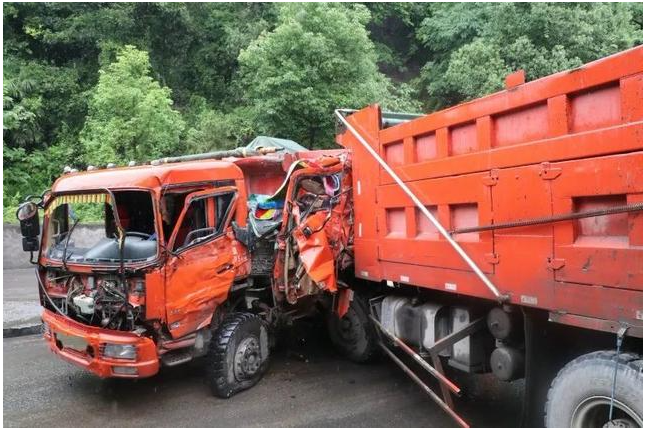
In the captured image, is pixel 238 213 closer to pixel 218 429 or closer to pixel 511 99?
pixel 218 429

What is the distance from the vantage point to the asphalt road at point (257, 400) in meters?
4.41

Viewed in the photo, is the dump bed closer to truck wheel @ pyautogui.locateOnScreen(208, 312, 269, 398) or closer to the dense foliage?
truck wheel @ pyautogui.locateOnScreen(208, 312, 269, 398)

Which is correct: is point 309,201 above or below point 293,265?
above

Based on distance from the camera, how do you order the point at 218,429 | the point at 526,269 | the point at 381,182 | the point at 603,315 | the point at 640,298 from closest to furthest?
the point at 640,298
the point at 603,315
the point at 526,269
the point at 218,429
the point at 381,182

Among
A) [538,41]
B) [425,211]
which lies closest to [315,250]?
[425,211]

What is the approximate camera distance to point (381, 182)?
4.77 metres

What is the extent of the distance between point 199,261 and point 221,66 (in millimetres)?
19227

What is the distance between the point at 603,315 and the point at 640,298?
0.25 m

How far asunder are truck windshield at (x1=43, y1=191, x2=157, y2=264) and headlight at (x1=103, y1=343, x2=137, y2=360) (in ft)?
2.38

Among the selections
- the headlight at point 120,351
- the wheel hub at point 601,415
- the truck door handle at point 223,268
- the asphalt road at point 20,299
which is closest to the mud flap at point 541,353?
the wheel hub at point 601,415

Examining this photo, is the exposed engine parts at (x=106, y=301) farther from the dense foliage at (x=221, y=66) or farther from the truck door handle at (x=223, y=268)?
the dense foliage at (x=221, y=66)

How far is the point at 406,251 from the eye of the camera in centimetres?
446

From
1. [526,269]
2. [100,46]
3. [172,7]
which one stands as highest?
[172,7]

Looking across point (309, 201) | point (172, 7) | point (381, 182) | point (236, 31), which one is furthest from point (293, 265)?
point (172, 7)
